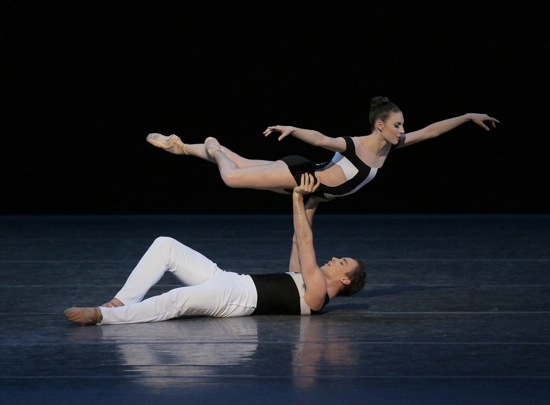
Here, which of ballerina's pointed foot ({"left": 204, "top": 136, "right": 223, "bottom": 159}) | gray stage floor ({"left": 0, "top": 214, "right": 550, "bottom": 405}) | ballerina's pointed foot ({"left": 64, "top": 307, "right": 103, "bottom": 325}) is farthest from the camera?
ballerina's pointed foot ({"left": 204, "top": 136, "right": 223, "bottom": 159})

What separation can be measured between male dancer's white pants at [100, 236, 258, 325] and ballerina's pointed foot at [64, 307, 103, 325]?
0.03 meters

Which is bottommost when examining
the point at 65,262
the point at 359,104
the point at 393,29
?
the point at 65,262

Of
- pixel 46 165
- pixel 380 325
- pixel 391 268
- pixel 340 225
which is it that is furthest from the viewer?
pixel 46 165

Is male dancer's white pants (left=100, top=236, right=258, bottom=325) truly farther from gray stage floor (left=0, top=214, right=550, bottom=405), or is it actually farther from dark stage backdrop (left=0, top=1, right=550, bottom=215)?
dark stage backdrop (left=0, top=1, right=550, bottom=215)

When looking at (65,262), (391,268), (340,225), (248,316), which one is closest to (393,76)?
(340,225)

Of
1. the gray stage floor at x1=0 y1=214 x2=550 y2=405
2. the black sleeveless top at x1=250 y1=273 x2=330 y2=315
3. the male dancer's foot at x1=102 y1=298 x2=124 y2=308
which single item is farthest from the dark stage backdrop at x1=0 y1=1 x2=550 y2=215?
the male dancer's foot at x1=102 y1=298 x2=124 y2=308

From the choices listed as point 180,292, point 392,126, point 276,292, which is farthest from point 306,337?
point 392,126

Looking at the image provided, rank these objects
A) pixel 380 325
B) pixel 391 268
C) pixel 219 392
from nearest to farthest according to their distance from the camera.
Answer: pixel 219 392 < pixel 380 325 < pixel 391 268

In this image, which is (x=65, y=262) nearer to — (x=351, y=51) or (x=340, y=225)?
(x=340, y=225)

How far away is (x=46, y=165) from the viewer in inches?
334

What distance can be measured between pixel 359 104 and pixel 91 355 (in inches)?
205

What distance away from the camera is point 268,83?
8.30m

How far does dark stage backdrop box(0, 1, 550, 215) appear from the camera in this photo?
8234 millimetres

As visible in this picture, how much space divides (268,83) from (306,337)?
478 cm
